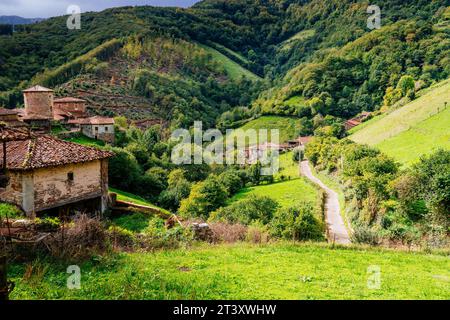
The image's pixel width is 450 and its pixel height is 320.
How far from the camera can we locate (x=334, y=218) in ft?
128

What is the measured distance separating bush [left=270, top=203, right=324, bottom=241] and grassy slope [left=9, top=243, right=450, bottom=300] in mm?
6346

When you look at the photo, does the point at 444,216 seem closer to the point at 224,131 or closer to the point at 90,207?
the point at 90,207

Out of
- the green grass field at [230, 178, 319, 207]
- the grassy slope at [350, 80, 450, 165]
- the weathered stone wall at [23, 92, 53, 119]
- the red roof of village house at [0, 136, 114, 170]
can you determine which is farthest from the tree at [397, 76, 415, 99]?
the red roof of village house at [0, 136, 114, 170]

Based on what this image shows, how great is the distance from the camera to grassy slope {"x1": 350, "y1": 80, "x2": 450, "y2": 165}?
44.5m

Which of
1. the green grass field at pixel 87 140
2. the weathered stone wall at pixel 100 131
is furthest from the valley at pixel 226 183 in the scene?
the green grass field at pixel 87 140

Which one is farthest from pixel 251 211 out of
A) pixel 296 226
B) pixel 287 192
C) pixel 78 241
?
pixel 78 241

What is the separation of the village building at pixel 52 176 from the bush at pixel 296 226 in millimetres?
10144

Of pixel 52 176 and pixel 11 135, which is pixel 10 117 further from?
pixel 11 135

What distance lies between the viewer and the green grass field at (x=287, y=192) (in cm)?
4891

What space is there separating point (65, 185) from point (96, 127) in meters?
33.3

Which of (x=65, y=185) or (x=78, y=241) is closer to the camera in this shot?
(x=78, y=241)

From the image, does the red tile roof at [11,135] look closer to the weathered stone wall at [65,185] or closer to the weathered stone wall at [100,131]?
the weathered stone wall at [65,185]

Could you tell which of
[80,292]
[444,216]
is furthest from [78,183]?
[444,216]

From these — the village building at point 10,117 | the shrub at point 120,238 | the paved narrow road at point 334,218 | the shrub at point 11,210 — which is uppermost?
the village building at point 10,117
